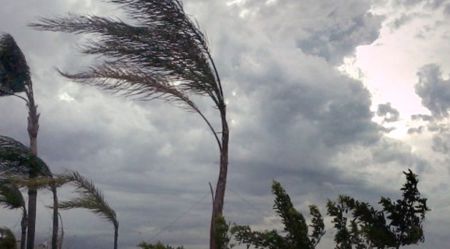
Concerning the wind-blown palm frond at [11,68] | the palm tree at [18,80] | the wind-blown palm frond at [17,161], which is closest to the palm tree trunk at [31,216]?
the palm tree at [18,80]

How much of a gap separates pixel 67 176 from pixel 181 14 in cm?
460

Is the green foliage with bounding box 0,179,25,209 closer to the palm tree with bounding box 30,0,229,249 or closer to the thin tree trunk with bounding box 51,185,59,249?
the thin tree trunk with bounding box 51,185,59,249

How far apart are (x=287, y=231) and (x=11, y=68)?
561 inches

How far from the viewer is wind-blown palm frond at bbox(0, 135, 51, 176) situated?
17328 mm

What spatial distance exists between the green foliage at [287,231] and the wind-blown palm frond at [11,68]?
13225 millimetres

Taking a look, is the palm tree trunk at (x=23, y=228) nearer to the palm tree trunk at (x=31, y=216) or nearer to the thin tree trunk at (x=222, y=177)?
the palm tree trunk at (x=31, y=216)

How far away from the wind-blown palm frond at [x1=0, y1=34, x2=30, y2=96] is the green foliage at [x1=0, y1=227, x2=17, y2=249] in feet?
13.9

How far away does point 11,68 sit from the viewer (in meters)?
20.2

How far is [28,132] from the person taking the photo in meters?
20.0

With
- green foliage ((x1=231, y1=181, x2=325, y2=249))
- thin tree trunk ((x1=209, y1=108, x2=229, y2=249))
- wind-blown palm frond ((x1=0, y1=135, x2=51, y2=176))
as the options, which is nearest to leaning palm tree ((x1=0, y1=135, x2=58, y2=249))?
wind-blown palm frond ((x1=0, y1=135, x2=51, y2=176))

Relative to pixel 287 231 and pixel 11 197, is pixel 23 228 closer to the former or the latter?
pixel 11 197

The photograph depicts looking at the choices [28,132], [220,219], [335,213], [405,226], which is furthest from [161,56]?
[28,132]

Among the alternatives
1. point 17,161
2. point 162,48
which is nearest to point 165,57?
point 162,48

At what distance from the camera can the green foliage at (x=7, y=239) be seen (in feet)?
63.3
